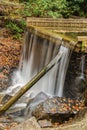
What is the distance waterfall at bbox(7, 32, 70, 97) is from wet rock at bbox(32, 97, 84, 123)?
156 centimetres

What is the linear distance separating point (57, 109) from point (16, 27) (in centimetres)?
761

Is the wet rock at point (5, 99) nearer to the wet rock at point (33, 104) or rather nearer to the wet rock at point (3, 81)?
the wet rock at point (33, 104)

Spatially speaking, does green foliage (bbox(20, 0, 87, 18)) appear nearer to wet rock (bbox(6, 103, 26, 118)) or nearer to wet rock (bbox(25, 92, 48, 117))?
wet rock (bbox(25, 92, 48, 117))

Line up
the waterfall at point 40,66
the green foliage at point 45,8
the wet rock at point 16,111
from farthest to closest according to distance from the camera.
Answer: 1. the green foliage at point 45,8
2. the waterfall at point 40,66
3. the wet rock at point 16,111

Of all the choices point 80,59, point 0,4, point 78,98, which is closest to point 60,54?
point 80,59

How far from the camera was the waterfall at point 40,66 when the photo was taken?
10.0 m

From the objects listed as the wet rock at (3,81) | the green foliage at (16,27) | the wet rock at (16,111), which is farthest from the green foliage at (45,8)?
the wet rock at (16,111)

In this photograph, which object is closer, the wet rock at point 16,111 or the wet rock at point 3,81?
the wet rock at point 16,111

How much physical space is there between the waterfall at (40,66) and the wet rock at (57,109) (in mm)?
1556

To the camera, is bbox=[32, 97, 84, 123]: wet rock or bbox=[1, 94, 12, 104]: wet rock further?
bbox=[1, 94, 12, 104]: wet rock

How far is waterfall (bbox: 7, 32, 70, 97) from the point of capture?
32.9ft

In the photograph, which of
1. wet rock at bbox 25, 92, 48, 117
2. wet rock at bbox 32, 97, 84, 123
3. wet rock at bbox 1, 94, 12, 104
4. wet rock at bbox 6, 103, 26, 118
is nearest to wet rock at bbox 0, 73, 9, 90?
wet rock at bbox 1, 94, 12, 104

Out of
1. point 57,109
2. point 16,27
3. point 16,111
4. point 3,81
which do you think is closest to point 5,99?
point 16,111

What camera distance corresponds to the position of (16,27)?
14.7 m
